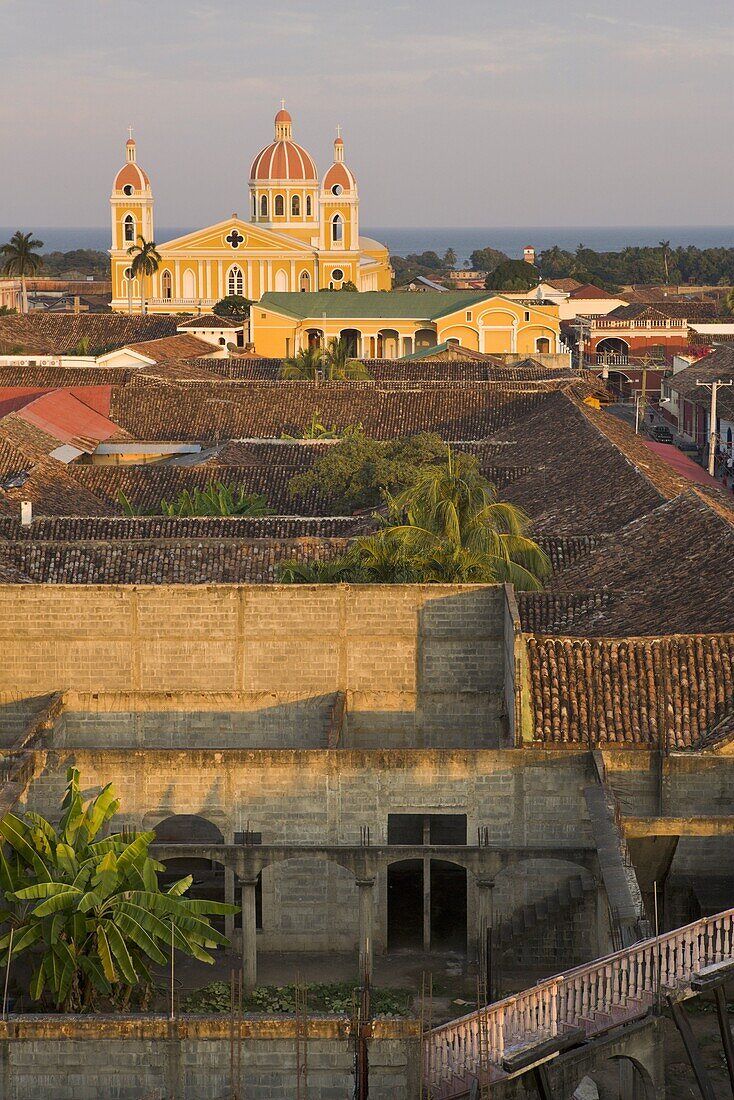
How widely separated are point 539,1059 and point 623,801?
601 cm

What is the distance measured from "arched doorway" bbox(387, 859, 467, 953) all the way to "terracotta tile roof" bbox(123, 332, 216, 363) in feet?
158

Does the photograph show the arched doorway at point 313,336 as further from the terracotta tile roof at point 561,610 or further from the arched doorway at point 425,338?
the terracotta tile roof at point 561,610

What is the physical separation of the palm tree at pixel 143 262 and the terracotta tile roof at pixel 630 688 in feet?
254

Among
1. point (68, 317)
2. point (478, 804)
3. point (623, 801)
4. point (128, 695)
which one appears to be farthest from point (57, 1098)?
point (68, 317)

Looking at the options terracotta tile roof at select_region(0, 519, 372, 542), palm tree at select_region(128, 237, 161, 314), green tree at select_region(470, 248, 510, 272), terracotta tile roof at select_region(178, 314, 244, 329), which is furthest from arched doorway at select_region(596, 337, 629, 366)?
green tree at select_region(470, 248, 510, 272)

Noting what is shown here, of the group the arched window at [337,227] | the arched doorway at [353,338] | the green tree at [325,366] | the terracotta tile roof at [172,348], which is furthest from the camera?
the arched window at [337,227]

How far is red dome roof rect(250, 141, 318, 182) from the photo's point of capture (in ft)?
346

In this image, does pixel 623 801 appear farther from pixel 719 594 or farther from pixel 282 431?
pixel 282 431

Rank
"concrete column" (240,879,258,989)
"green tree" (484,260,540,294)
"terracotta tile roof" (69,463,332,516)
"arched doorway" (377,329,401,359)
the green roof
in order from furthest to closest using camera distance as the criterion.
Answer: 1. "green tree" (484,260,540,294)
2. "arched doorway" (377,329,401,359)
3. the green roof
4. "terracotta tile roof" (69,463,332,516)
5. "concrete column" (240,879,258,989)

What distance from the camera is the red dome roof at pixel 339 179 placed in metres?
106

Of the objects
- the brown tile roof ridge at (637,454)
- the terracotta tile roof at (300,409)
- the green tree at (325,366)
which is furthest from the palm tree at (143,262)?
the brown tile roof ridge at (637,454)

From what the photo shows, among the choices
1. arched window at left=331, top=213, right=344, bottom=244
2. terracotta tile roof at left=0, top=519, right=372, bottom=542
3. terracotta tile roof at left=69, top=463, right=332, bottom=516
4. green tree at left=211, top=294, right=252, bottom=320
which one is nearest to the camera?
terracotta tile roof at left=0, top=519, right=372, bottom=542

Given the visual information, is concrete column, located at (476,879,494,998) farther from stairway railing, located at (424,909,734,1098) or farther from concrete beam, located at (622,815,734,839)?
stairway railing, located at (424,909,734,1098)

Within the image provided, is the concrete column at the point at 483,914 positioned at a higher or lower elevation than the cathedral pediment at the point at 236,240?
lower
